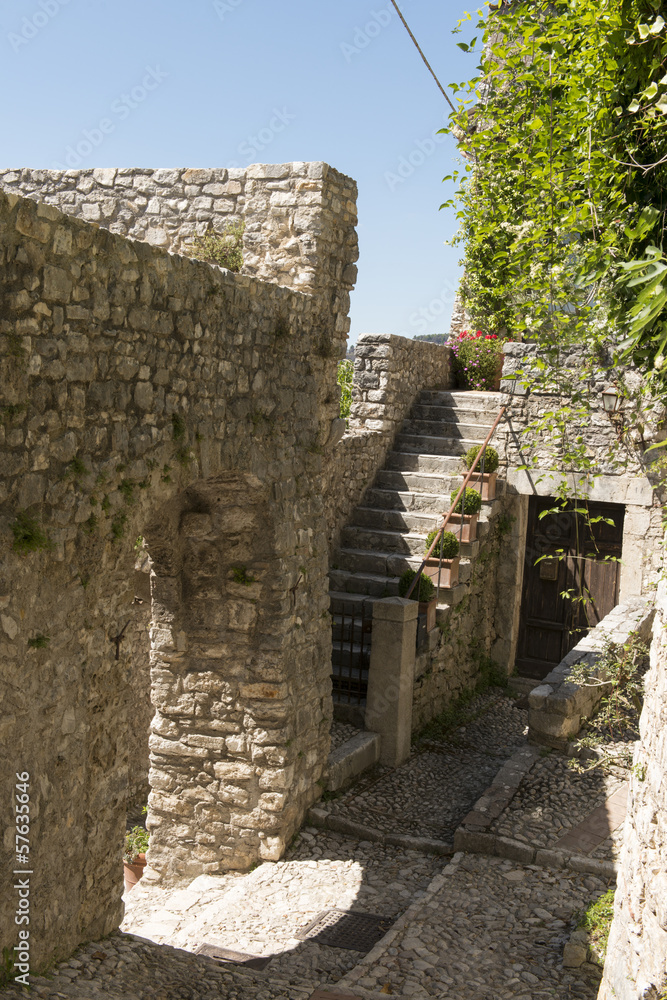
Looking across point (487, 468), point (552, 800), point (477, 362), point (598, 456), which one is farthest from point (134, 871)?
point (477, 362)

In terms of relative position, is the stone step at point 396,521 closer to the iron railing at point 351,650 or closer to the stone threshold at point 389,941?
the iron railing at point 351,650

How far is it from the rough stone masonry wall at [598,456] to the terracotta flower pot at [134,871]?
5223mm

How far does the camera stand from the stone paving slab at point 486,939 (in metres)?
4.50

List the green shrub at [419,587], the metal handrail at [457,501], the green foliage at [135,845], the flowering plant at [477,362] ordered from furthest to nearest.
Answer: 1. the flowering plant at [477,362]
2. the green shrub at [419,587]
3. the metal handrail at [457,501]
4. the green foliage at [135,845]

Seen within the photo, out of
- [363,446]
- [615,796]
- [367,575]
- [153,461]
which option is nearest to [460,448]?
[363,446]

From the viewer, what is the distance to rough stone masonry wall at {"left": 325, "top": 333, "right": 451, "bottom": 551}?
938 centimetres

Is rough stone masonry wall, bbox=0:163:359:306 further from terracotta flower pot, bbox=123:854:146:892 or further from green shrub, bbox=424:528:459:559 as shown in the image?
terracotta flower pot, bbox=123:854:146:892

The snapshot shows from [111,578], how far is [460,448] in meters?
6.79

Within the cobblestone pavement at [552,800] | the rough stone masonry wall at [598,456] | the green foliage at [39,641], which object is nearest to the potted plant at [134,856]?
the cobblestone pavement at [552,800]

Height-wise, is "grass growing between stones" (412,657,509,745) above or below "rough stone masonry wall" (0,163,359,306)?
below

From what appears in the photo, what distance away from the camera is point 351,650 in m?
7.84

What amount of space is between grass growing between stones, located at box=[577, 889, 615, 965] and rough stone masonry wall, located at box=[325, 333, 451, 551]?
4.70 meters

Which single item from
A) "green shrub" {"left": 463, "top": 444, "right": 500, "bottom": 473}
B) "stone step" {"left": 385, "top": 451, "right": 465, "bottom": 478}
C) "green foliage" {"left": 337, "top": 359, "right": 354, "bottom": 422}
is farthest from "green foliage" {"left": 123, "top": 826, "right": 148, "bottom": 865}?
"green foliage" {"left": 337, "top": 359, "right": 354, "bottom": 422}

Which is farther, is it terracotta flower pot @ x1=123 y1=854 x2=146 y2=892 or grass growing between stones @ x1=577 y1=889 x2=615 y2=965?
terracotta flower pot @ x1=123 y1=854 x2=146 y2=892
